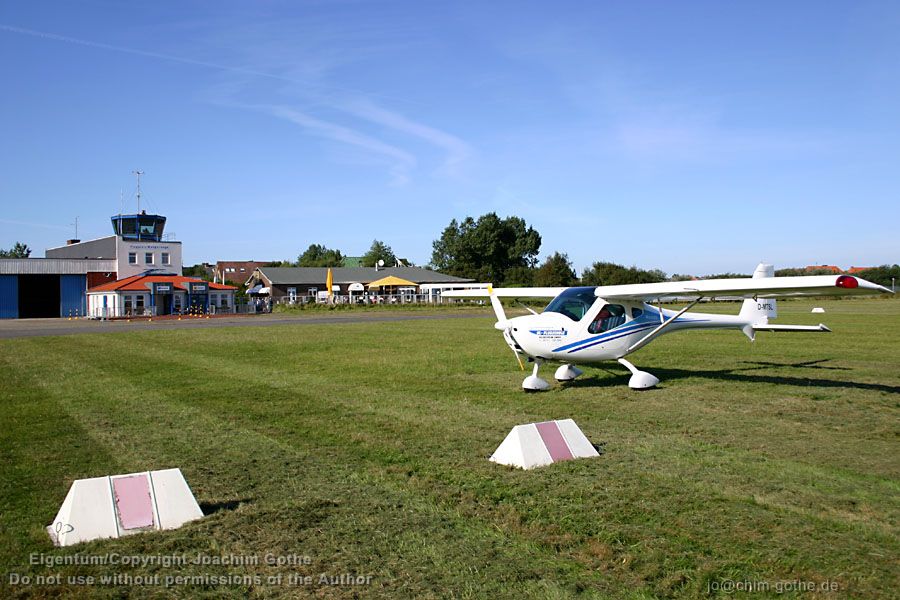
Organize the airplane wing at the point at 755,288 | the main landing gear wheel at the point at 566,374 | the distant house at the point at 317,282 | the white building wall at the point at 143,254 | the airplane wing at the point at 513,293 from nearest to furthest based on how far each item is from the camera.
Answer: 1. the airplane wing at the point at 755,288
2. the main landing gear wheel at the point at 566,374
3. the airplane wing at the point at 513,293
4. the white building wall at the point at 143,254
5. the distant house at the point at 317,282

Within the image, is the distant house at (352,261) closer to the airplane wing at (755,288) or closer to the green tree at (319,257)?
the green tree at (319,257)

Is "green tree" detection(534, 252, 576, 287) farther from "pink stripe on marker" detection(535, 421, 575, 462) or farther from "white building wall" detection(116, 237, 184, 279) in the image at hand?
"pink stripe on marker" detection(535, 421, 575, 462)

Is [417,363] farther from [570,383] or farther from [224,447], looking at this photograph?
[224,447]

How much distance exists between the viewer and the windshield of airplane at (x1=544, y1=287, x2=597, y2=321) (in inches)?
520

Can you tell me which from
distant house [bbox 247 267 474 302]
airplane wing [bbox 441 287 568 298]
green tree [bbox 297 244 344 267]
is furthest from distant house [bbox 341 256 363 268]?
airplane wing [bbox 441 287 568 298]

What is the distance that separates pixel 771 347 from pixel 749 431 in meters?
13.6

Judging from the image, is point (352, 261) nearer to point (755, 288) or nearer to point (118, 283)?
point (118, 283)

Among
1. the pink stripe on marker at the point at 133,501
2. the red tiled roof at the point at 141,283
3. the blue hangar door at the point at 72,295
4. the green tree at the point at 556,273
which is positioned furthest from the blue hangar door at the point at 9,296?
the pink stripe on marker at the point at 133,501

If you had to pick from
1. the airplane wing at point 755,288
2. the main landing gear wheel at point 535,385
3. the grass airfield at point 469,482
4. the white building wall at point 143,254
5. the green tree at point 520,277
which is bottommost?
the grass airfield at point 469,482

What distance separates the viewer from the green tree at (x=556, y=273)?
71.7 meters

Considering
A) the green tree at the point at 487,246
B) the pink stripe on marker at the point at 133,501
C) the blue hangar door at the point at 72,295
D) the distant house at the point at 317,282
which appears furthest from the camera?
the green tree at the point at 487,246

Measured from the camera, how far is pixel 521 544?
5.36m

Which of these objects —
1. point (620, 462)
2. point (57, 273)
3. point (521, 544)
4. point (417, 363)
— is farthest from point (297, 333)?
point (57, 273)

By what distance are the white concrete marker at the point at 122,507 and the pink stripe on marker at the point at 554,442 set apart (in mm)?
3854
